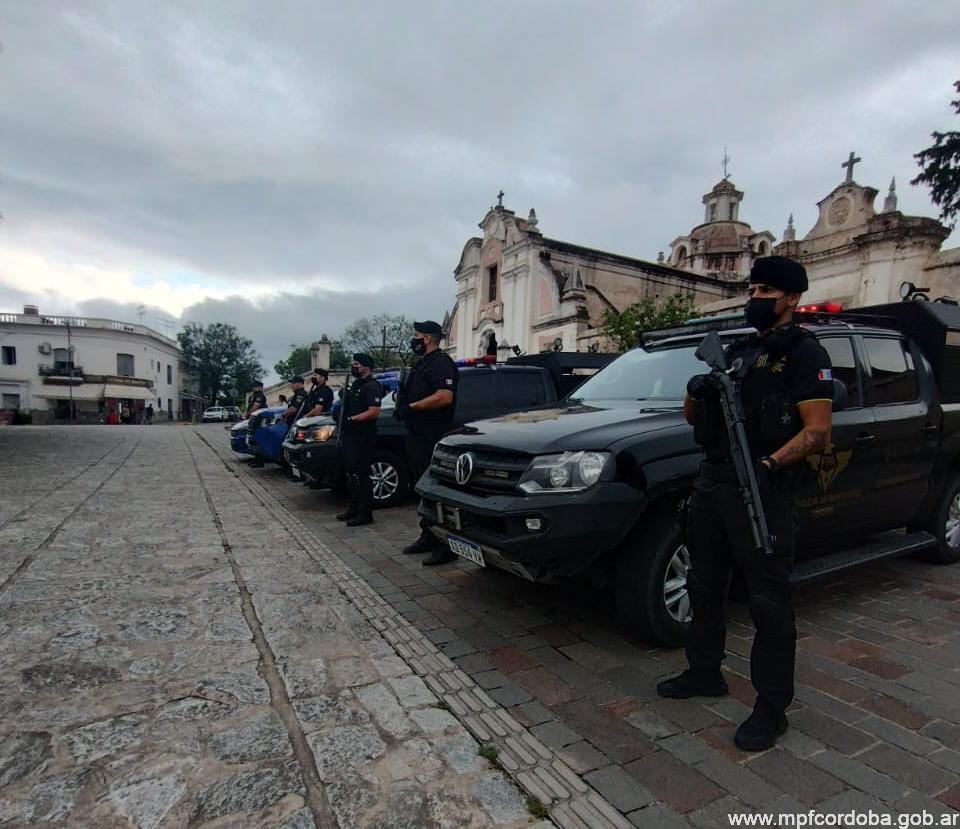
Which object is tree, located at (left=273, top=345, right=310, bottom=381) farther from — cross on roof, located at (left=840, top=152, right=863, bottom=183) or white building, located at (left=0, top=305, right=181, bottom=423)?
cross on roof, located at (left=840, top=152, right=863, bottom=183)

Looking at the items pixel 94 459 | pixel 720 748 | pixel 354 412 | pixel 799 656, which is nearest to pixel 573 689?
pixel 720 748

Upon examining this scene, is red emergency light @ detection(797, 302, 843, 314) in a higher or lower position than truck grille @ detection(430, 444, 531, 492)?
higher

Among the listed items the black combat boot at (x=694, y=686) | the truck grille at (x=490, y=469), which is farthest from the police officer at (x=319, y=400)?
the black combat boot at (x=694, y=686)

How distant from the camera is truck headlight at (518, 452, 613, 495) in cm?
298

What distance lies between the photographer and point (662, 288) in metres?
29.8

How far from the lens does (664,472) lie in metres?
3.04

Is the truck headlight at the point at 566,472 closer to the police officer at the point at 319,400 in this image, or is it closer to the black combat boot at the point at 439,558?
the black combat boot at the point at 439,558

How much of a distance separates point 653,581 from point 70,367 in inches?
2105

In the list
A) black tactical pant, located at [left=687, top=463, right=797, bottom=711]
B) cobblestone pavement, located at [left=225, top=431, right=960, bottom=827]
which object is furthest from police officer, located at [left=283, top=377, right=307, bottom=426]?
black tactical pant, located at [left=687, top=463, right=797, bottom=711]

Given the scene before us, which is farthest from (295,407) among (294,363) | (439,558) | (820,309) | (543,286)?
(294,363)

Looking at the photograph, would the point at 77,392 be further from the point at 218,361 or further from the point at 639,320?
the point at 639,320

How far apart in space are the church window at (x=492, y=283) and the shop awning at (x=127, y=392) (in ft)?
108

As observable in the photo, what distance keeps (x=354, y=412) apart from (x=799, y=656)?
4.48 m

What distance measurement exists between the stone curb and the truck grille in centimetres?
97
